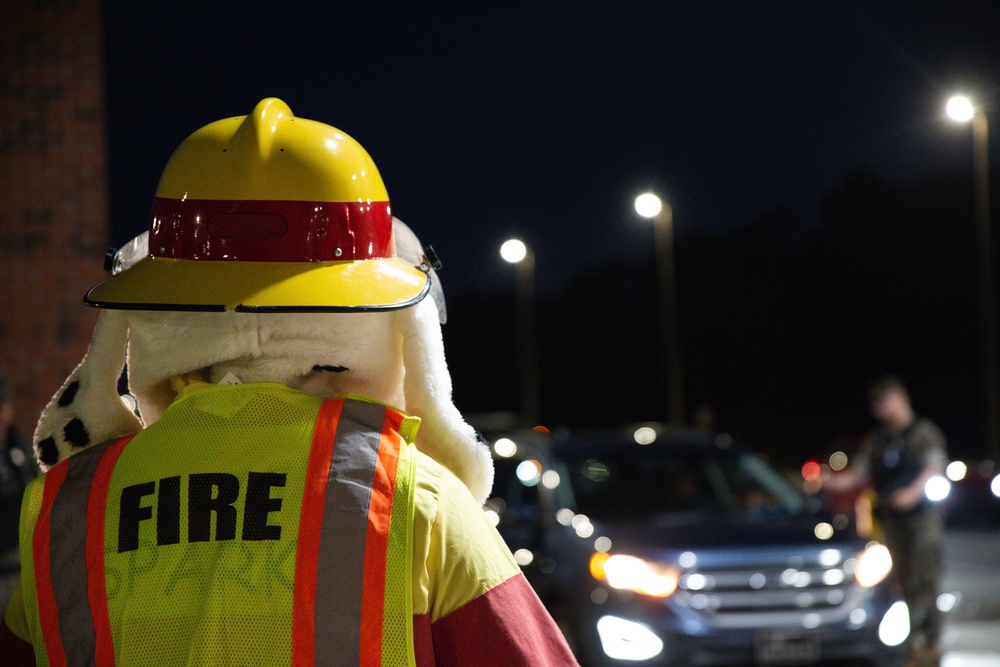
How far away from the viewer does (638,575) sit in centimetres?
698

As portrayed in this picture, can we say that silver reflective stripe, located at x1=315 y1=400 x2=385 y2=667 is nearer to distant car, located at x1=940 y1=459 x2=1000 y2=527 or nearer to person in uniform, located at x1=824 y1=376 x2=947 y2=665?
person in uniform, located at x1=824 y1=376 x2=947 y2=665

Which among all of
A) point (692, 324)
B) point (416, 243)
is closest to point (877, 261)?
point (692, 324)

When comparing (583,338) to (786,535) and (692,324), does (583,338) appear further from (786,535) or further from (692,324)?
(786,535)

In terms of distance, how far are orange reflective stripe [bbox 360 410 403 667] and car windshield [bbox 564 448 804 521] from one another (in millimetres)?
6054

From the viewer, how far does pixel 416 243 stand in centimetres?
229

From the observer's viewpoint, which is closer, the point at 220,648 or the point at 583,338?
the point at 220,648

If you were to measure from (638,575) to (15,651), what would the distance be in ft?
17.8

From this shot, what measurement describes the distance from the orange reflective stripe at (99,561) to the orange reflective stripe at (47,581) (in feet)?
0.21

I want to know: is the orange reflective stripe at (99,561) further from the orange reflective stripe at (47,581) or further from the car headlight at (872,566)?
the car headlight at (872,566)

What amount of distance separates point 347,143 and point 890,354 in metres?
57.4

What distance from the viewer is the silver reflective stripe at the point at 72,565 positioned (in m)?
1.69

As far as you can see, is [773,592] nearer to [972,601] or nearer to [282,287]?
[282,287]

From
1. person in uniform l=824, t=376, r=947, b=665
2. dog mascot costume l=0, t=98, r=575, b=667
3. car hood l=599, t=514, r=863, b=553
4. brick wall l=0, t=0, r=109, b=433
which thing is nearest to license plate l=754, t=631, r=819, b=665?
car hood l=599, t=514, r=863, b=553

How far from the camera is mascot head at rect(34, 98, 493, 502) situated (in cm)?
188
